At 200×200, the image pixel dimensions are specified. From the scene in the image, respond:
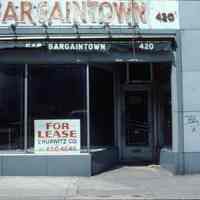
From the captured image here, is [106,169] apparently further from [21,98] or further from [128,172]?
[21,98]

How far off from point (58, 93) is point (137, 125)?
3788 millimetres

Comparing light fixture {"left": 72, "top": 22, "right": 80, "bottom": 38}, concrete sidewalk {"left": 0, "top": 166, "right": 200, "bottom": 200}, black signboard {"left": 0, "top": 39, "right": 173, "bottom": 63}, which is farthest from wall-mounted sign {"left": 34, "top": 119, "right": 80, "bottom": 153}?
light fixture {"left": 72, "top": 22, "right": 80, "bottom": 38}

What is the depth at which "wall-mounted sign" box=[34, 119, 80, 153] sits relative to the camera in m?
15.0

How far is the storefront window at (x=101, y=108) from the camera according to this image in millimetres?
15508

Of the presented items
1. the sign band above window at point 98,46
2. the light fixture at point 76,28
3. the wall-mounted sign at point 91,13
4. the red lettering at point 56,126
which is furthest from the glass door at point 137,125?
the light fixture at point 76,28

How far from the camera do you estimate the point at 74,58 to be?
15039mm

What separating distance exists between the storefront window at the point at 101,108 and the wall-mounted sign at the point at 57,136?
52 cm

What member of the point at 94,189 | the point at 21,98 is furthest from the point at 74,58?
the point at 94,189

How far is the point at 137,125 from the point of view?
18.0 m

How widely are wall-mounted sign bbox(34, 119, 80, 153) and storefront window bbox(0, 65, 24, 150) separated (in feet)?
1.55

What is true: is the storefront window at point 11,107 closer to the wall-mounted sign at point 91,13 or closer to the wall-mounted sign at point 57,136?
the wall-mounted sign at point 57,136

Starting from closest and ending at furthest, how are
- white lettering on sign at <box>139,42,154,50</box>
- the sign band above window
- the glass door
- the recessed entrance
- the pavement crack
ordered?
the pavement crack → the sign band above window → white lettering on sign at <box>139,42,154,50</box> → the recessed entrance → the glass door

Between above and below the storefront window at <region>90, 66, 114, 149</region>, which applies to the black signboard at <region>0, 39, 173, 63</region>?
above

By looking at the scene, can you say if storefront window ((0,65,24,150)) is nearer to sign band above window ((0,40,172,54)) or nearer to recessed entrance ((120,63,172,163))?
sign band above window ((0,40,172,54))
